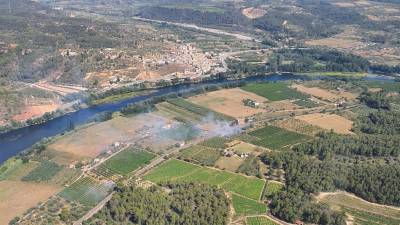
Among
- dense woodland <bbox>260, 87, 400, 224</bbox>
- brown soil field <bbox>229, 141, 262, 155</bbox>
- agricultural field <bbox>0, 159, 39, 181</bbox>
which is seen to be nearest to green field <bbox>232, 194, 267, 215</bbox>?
dense woodland <bbox>260, 87, 400, 224</bbox>

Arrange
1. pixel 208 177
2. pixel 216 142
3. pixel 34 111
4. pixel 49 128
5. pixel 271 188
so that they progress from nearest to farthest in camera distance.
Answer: pixel 271 188
pixel 208 177
pixel 216 142
pixel 49 128
pixel 34 111

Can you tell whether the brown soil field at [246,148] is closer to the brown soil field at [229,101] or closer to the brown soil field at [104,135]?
the brown soil field at [229,101]

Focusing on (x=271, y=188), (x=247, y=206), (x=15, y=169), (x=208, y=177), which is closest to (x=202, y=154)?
(x=208, y=177)

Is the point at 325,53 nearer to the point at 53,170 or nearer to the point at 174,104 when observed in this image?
the point at 174,104

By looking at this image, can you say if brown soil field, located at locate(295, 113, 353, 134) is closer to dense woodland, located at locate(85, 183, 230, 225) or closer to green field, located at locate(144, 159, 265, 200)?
green field, located at locate(144, 159, 265, 200)

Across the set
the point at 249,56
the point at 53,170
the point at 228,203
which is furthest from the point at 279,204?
the point at 249,56

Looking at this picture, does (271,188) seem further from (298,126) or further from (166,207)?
(298,126)
